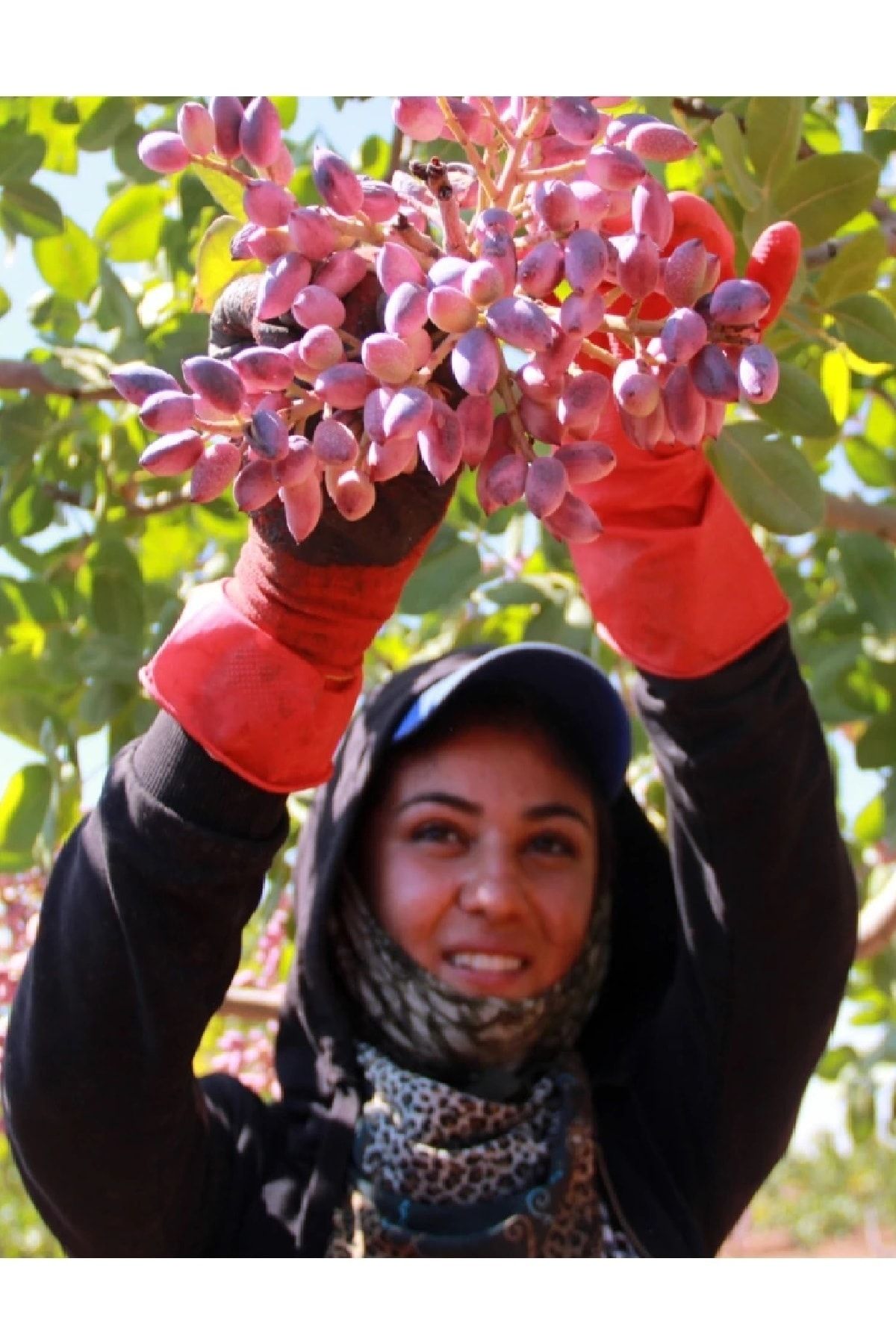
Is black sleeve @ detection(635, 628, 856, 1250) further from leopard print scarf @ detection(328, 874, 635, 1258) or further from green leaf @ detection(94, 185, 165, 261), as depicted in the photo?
green leaf @ detection(94, 185, 165, 261)

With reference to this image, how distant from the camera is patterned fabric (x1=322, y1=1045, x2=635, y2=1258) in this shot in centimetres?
114

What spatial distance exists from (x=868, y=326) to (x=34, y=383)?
0.73 metres

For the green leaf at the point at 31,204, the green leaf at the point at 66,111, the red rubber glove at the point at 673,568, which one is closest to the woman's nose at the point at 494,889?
Answer: the red rubber glove at the point at 673,568

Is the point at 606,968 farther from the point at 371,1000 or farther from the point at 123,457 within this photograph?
the point at 123,457

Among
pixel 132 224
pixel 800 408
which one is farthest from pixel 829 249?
pixel 132 224

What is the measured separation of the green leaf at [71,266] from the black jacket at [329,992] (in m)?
0.57

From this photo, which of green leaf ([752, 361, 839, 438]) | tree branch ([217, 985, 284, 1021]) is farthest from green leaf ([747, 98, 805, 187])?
tree branch ([217, 985, 284, 1021])

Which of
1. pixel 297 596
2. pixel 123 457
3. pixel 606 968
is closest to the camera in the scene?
pixel 297 596

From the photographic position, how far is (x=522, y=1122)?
1.23 metres

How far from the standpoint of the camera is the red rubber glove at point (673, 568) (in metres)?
0.98

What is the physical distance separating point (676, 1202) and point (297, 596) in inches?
25.4

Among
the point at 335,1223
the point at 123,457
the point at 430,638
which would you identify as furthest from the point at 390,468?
the point at 430,638

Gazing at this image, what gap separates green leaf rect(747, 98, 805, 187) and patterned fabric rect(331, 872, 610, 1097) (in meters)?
0.60

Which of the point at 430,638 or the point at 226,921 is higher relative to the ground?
the point at 430,638
